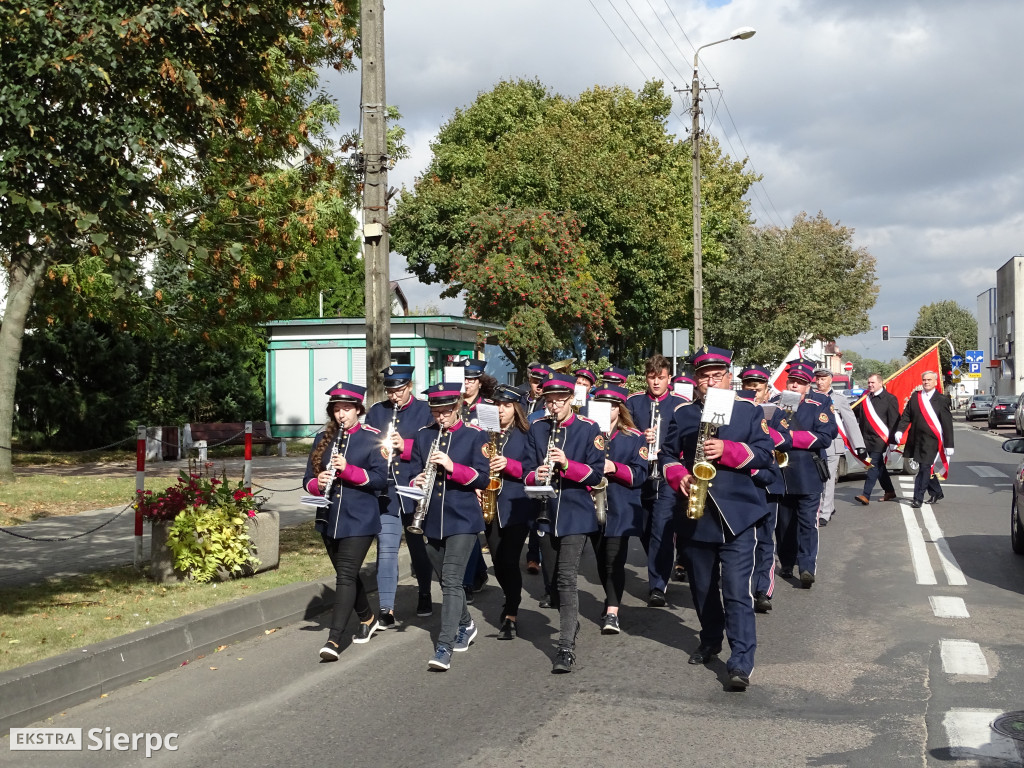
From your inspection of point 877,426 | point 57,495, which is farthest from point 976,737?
point 57,495

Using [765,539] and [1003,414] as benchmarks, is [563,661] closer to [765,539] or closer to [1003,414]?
[765,539]

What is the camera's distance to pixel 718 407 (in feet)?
22.5

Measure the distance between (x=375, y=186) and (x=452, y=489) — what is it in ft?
18.9

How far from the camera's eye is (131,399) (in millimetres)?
29703

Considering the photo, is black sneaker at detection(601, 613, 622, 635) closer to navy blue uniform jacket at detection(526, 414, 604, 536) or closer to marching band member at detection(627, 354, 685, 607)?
marching band member at detection(627, 354, 685, 607)

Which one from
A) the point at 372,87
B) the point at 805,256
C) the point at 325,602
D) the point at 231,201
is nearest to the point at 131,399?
the point at 231,201

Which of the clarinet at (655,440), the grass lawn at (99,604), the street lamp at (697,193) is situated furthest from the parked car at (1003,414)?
the grass lawn at (99,604)

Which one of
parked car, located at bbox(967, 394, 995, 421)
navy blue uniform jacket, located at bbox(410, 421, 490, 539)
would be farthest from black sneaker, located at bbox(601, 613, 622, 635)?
parked car, located at bbox(967, 394, 995, 421)

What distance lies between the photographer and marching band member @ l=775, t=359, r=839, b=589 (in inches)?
419

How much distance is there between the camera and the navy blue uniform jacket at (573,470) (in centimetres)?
773

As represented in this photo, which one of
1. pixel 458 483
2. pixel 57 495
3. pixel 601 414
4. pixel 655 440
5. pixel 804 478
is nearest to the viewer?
pixel 458 483

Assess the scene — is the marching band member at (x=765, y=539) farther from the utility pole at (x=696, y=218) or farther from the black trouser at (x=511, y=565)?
the utility pole at (x=696, y=218)

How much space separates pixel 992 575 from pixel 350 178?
13.2m

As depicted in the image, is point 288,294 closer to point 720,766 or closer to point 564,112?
point 720,766
